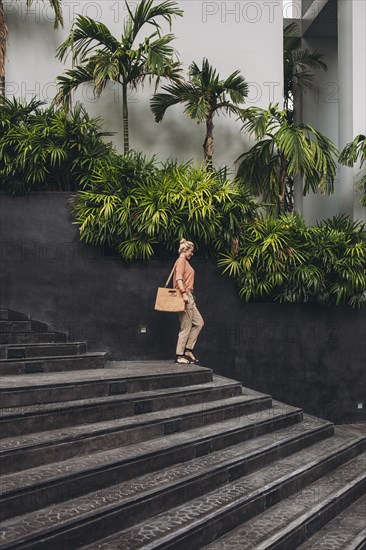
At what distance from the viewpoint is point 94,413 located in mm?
5969

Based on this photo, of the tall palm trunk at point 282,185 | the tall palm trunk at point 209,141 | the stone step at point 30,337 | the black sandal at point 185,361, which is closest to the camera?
the stone step at point 30,337

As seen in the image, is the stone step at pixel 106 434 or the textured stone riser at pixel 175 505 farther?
the stone step at pixel 106 434

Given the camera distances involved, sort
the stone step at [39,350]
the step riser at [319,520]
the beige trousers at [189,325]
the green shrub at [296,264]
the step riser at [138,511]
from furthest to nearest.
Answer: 1. the green shrub at [296,264]
2. the beige trousers at [189,325]
3. the stone step at [39,350]
4. the step riser at [319,520]
5. the step riser at [138,511]

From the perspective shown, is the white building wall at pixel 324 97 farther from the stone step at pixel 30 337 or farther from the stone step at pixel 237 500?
the stone step at pixel 237 500

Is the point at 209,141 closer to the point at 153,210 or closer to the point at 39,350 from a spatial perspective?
the point at 153,210

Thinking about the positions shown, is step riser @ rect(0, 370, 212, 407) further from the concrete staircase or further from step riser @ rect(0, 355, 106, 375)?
step riser @ rect(0, 355, 106, 375)

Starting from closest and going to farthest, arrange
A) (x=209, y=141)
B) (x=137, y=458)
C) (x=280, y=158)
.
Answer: (x=137, y=458)
(x=209, y=141)
(x=280, y=158)

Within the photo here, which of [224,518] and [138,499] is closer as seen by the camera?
[138,499]

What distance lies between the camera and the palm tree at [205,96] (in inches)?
416

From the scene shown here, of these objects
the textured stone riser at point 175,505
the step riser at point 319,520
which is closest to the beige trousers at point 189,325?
the textured stone riser at point 175,505

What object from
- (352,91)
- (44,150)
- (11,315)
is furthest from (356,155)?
(11,315)

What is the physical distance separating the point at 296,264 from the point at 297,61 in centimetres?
726

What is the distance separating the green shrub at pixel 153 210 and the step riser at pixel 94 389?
7.66 ft

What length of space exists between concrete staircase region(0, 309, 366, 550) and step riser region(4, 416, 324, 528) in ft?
0.03
